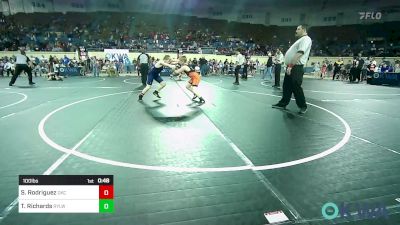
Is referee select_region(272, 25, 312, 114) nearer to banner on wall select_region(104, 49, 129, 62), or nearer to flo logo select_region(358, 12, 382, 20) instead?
banner on wall select_region(104, 49, 129, 62)

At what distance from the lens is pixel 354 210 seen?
2.63 metres

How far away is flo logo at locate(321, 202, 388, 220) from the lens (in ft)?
8.33

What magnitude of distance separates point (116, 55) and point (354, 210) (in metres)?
25.3

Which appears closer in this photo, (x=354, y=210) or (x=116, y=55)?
(x=354, y=210)

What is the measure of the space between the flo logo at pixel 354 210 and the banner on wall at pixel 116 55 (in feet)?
81.3

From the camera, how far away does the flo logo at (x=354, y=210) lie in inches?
100.0

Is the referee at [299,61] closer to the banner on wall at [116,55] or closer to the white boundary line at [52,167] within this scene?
the white boundary line at [52,167]

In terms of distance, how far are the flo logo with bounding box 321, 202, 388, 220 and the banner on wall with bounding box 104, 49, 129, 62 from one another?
81.3 ft
